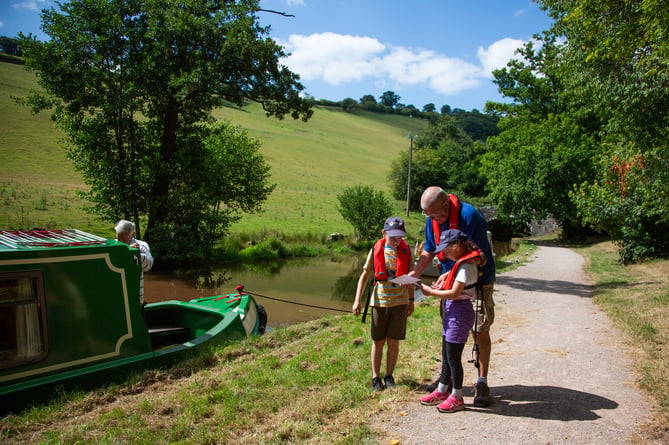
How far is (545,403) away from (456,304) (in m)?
1.45

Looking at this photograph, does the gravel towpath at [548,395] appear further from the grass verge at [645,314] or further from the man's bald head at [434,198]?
the man's bald head at [434,198]

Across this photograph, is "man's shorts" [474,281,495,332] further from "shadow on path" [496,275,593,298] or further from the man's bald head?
"shadow on path" [496,275,593,298]

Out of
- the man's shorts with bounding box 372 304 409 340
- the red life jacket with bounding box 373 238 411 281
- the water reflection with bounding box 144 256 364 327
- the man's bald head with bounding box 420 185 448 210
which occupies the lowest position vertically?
the water reflection with bounding box 144 256 364 327

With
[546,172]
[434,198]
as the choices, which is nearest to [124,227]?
[434,198]

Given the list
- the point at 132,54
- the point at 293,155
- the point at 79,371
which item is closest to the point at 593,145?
the point at 132,54

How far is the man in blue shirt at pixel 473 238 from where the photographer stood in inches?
172

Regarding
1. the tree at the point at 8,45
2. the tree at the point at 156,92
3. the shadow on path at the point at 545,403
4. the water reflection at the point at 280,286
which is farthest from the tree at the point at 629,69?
the tree at the point at 8,45

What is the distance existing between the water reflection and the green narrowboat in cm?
619

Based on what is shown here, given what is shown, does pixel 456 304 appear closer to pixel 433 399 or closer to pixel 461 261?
pixel 461 261

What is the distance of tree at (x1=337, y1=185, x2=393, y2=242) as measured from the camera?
1158 inches

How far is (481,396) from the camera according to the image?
453 centimetres

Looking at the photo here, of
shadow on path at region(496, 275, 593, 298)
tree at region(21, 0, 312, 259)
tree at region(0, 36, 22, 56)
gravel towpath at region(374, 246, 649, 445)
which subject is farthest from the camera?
tree at region(0, 36, 22, 56)

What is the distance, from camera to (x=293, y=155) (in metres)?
65.9

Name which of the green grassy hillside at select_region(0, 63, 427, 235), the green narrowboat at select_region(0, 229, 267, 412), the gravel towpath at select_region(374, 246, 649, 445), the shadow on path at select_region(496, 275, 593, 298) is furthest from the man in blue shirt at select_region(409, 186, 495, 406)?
the green grassy hillside at select_region(0, 63, 427, 235)
